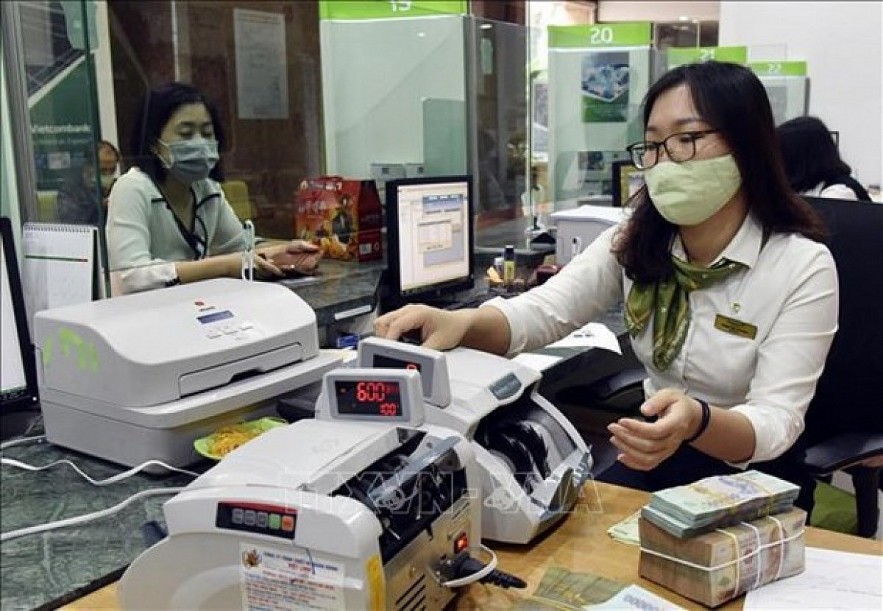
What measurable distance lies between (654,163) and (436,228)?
108 centimetres

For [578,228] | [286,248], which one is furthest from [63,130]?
[578,228]

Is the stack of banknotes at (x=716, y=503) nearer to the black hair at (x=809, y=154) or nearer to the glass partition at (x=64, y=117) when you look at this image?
the glass partition at (x=64, y=117)

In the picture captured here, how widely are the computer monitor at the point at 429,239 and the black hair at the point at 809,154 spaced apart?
4.31 ft

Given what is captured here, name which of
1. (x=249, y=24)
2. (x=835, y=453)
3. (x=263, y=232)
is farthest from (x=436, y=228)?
(x=249, y=24)

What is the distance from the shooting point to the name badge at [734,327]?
1.62 meters

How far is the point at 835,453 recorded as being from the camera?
1795 mm

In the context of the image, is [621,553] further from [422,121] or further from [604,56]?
[604,56]

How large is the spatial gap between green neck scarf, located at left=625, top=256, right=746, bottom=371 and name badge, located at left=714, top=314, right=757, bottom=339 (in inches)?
2.5

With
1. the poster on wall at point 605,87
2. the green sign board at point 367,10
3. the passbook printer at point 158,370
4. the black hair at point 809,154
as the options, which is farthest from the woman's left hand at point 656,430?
the poster on wall at point 605,87

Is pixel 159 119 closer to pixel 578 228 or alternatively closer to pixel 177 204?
pixel 177 204

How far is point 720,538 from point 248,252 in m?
1.54

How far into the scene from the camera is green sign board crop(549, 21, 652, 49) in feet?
15.2

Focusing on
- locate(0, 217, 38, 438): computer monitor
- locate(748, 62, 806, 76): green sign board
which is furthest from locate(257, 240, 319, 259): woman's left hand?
locate(748, 62, 806, 76): green sign board

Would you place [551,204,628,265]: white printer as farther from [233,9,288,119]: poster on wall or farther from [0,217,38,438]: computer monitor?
[233,9,288,119]: poster on wall
